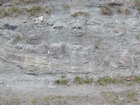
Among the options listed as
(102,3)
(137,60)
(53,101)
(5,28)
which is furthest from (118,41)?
(5,28)

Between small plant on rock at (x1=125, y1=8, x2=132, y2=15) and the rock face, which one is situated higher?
small plant on rock at (x1=125, y1=8, x2=132, y2=15)

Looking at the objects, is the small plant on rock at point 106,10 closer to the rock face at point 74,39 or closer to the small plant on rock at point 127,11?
the rock face at point 74,39

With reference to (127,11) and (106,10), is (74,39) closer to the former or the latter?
(106,10)

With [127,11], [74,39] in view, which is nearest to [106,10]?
[127,11]

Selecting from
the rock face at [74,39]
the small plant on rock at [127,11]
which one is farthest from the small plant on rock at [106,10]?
the small plant on rock at [127,11]

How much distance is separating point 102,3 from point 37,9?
243 cm

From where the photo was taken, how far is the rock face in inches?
303

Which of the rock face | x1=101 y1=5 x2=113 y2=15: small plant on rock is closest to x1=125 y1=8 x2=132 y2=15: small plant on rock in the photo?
the rock face

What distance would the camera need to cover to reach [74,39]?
7.99 meters

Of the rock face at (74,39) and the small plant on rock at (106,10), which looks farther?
the small plant on rock at (106,10)

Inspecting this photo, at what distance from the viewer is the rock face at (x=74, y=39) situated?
25.3 ft

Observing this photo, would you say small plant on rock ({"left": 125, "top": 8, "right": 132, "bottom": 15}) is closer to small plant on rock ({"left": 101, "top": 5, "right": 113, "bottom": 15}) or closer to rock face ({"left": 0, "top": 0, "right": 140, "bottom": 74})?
rock face ({"left": 0, "top": 0, "right": 140, "bottom": 74})

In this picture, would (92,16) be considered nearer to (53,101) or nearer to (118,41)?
(118,41)

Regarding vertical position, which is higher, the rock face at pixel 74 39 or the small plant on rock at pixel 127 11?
the small plant on rock at pixel 127 11
